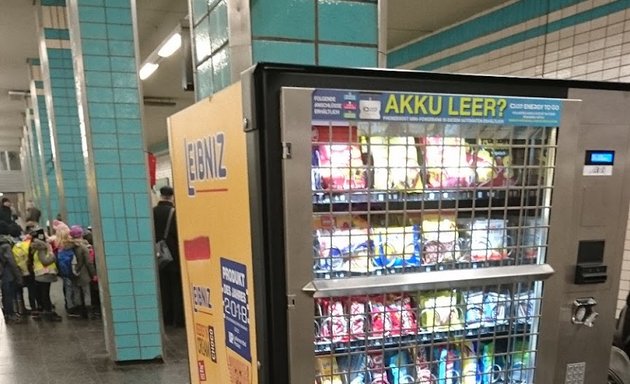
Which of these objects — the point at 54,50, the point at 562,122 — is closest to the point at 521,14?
the point at 562,122

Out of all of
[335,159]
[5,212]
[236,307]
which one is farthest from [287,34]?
[5,212]

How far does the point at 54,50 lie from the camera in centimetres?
700

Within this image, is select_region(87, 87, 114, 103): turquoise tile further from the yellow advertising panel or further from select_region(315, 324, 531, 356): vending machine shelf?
select_region(315, 324, 531, 356): vending machine shelf

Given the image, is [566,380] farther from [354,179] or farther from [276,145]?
[276,145]

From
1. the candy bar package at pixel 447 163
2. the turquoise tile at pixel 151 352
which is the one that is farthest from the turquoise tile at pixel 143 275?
the candy bar package at pixel 447 163

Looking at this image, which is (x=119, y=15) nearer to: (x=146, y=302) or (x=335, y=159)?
(x=146, y=302)

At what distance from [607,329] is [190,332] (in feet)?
5.36

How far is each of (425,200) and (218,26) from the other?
1.05 meters

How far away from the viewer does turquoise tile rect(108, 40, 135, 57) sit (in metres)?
3.97

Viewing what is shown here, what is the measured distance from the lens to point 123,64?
13.1 feet

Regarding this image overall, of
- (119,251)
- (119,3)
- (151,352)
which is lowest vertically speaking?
(151,352)

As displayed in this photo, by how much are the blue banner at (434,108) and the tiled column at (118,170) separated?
352 centimetres

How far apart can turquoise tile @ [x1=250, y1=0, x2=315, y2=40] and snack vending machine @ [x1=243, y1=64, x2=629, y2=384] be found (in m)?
0.60

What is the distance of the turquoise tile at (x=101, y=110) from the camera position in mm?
3969
